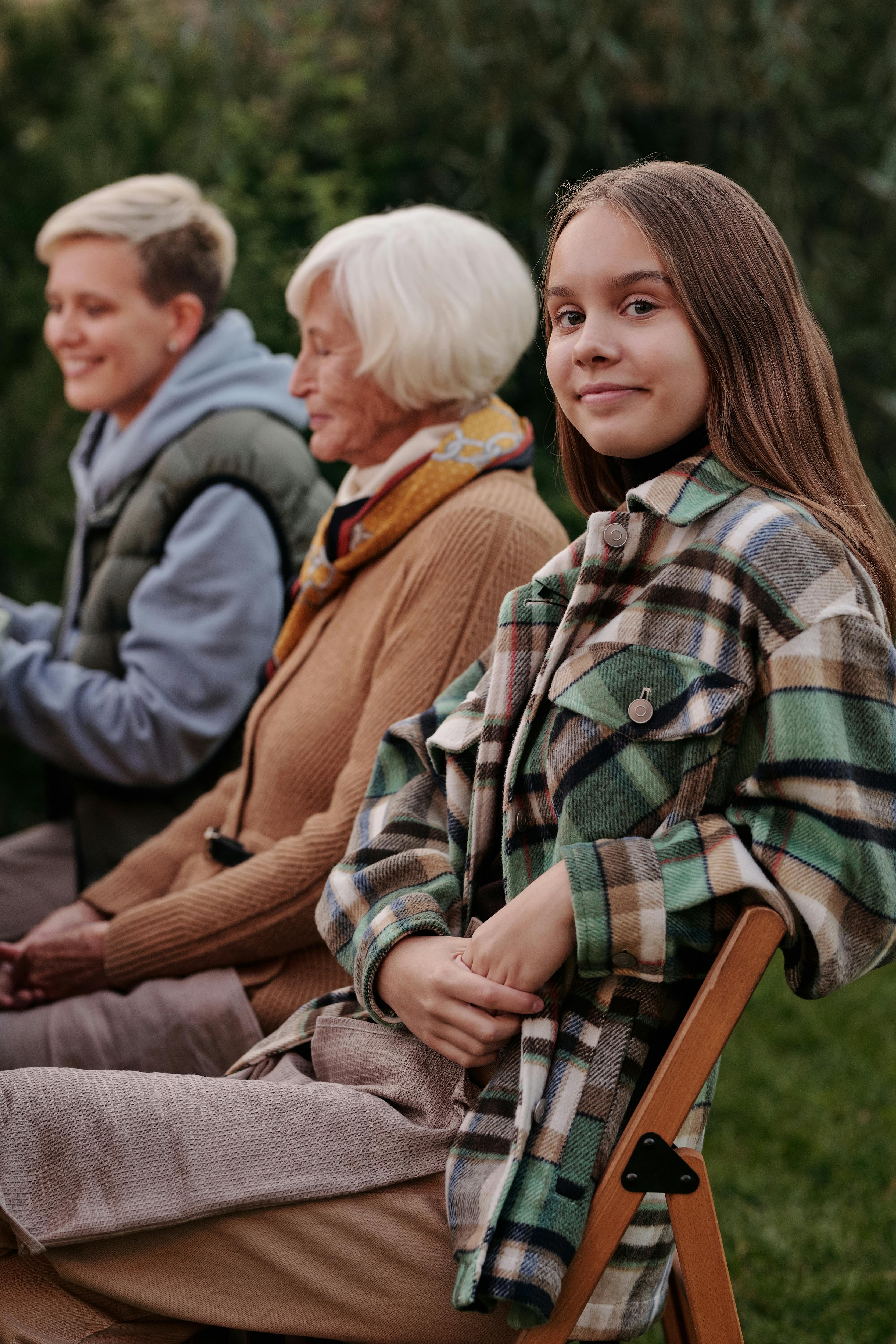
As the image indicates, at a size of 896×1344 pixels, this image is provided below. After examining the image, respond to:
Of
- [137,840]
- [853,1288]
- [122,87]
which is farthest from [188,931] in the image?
[122,87]

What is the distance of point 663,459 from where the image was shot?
1497 mm

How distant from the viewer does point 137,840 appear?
2680 millimetres

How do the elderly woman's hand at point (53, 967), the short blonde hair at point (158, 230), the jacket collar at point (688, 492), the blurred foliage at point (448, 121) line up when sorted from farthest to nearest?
the blurred foliage at point (448, 121) < the short blonde hair at point (158, 230) < the elderly woman's hand at point (53, 967) < the jacket collar at point (688, 492)

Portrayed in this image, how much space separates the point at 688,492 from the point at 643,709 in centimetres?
24

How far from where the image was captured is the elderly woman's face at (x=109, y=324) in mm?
2777

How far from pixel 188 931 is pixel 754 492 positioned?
3.83ft

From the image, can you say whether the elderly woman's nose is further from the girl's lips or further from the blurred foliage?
the blurred foliage

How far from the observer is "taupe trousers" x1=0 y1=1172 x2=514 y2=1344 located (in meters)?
1.39

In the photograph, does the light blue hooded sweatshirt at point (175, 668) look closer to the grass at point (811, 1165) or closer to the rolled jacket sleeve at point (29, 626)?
the rolled jacket sleeve at point (29, 626)

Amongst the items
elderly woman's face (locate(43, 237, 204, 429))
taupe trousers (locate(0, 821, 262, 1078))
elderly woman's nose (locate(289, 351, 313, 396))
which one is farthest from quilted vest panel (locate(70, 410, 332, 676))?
taupe trousers (locate(0, 821, 262, 1078))

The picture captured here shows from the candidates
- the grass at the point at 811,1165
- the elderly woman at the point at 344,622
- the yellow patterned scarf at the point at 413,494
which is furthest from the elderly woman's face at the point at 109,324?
the grass at the point at 811,1165

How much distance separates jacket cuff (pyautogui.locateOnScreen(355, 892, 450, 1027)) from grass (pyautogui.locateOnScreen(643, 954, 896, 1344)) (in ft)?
4.38

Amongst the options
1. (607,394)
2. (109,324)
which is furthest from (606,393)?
(109,324)

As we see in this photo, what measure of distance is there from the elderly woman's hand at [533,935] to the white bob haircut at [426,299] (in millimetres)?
1022
